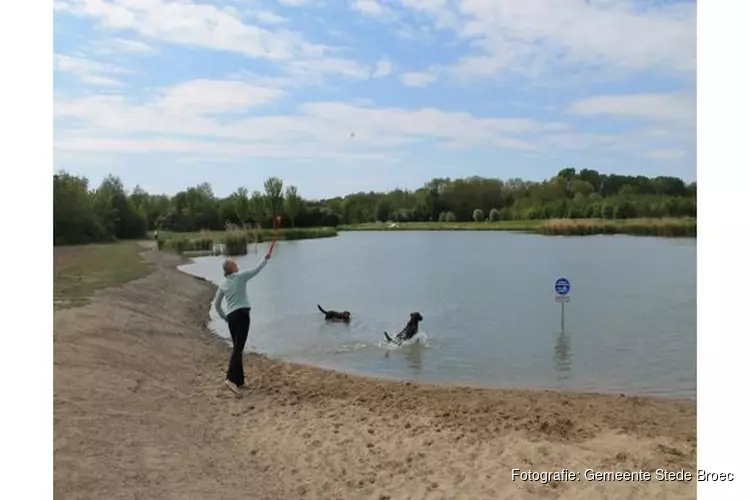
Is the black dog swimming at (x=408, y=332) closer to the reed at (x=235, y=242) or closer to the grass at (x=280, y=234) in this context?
the grass at (x=280, y=234)

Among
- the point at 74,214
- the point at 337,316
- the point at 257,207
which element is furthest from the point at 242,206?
the point at 337,316

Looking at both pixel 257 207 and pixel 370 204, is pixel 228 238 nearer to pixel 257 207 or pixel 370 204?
pixel 257 207

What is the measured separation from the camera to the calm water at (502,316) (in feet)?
31.5

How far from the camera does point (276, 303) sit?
17891 millimetres

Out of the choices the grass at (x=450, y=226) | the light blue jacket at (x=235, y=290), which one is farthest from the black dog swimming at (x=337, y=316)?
the grass at (x=450, y=226)

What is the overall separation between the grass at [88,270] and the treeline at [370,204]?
0.72 metres

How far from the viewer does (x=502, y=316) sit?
14977 mm

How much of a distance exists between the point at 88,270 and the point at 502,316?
10.6 meters

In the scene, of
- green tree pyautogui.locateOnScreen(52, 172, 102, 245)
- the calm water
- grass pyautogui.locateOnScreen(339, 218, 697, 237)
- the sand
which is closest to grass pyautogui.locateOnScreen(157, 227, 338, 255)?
the calm water

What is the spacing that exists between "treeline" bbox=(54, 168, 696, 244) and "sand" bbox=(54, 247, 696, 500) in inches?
311

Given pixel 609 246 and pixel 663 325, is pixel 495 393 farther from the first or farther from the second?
pixel 609 246

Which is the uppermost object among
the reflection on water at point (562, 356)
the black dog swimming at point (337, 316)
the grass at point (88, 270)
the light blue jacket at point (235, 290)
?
the light blue jacket at point (235, 290)

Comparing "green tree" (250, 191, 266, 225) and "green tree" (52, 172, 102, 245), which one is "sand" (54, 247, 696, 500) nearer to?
"green tree" (52, 172, 102, 245)
